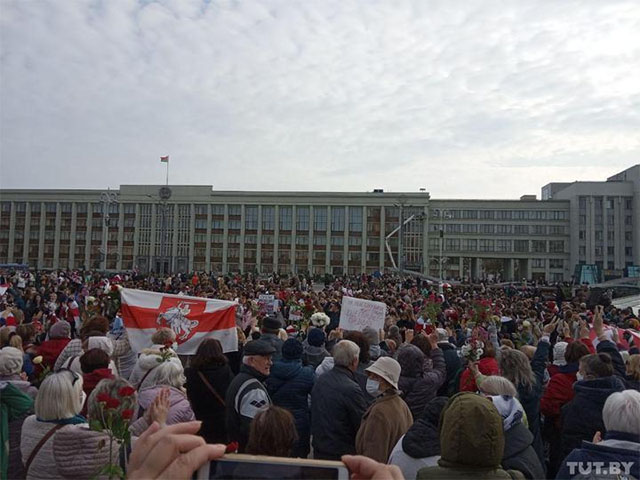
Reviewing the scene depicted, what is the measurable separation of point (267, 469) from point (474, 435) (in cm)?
135

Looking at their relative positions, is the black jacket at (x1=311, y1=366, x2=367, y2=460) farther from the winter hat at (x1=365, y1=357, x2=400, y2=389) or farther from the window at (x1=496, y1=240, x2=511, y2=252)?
the window at (x1=496, y1=240, x2=511, y2=252)

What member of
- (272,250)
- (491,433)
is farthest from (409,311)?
(272,250)

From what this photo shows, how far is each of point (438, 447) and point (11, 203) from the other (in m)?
104

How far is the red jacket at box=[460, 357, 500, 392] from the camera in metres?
6.21

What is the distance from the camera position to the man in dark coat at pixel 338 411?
516 centimetres

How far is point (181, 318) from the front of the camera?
9.45 metres

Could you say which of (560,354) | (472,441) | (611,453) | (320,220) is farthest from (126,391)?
(320,220)

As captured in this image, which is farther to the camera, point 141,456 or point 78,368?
point 78,368

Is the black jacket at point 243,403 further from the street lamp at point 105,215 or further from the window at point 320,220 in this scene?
the window at point 320,220

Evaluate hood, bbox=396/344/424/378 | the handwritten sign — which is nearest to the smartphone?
hood, bbox=396/344/424/378

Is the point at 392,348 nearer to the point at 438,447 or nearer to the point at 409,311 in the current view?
the point at 438,447

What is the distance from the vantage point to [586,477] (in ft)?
11.1

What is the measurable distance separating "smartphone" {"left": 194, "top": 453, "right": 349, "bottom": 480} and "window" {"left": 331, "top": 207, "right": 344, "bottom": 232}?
278 ft

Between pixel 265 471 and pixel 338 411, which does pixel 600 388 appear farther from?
pixel 265 471
